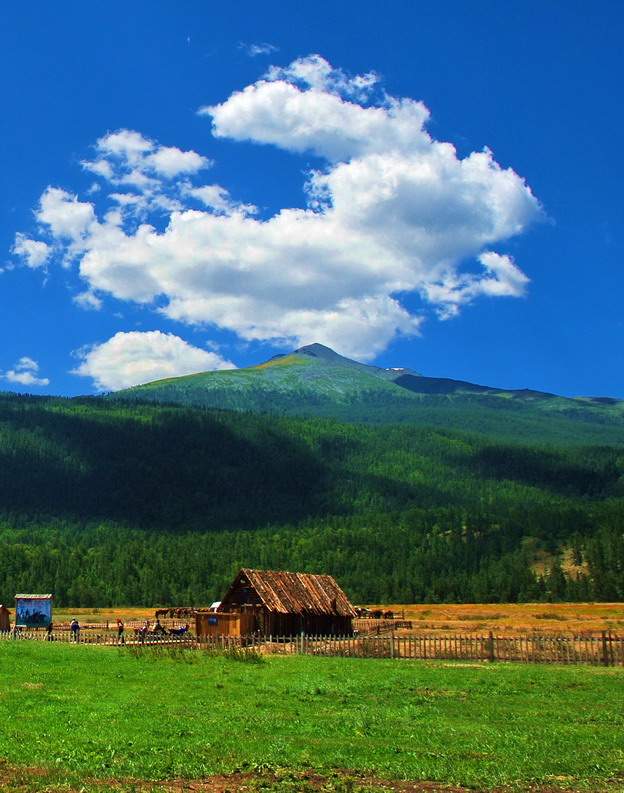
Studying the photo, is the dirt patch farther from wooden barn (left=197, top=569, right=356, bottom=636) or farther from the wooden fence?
wooden barn (left=197, top=569, right=356, bottom=636)

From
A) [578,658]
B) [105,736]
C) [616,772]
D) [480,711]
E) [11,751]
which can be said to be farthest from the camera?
[578,658]

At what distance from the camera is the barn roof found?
5062 cm

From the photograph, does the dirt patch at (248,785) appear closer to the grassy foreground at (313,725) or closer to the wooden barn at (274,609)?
the grassy foreground at (313,725)

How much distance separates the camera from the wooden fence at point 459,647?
32.6 metres

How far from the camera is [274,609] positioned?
4972 cm

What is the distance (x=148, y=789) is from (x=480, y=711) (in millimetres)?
10150

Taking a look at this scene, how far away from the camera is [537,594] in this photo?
131 m

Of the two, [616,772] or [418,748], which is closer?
[616,772]

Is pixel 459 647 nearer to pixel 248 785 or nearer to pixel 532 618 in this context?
pixel 248 785

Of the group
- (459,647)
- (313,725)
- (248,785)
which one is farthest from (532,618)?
(248,785)

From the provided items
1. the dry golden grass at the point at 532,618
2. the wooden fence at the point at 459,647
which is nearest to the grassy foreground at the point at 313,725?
the wooden fence at the point at 459,647

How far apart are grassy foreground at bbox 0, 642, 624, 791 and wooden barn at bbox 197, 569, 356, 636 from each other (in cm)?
2076

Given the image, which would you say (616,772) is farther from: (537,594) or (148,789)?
(537,594)

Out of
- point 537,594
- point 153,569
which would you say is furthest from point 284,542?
point 537,594
